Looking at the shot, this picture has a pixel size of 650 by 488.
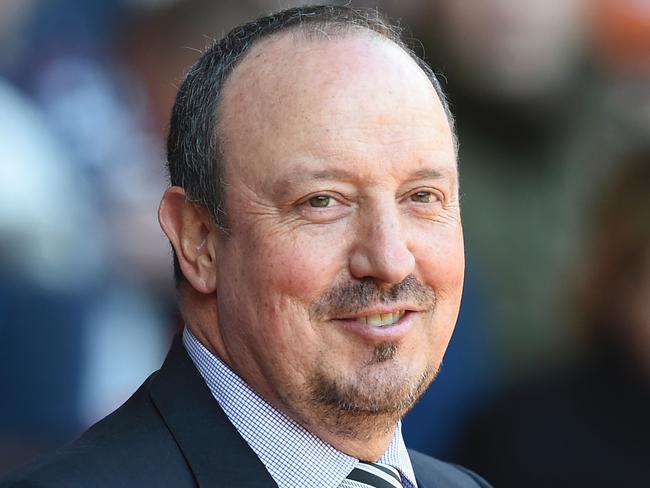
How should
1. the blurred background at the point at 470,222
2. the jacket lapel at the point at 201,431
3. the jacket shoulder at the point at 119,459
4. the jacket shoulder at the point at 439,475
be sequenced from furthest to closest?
the blurred background at the point at 470,222, the jacket shoulder at the point at 439,475, the jacket lapel at the point at 201,431, the jacket shoulder at the point at 119,459

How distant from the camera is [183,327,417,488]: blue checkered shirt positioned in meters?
3.37

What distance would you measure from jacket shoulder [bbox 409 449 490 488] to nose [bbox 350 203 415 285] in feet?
2.63

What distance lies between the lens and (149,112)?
22.0 feet

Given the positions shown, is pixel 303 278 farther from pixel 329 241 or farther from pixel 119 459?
pixel 119 459

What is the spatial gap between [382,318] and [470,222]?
342cm

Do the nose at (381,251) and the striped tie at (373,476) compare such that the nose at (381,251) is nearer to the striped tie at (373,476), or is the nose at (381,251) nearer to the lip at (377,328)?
the lip at (377,328)

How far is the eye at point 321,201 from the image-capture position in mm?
3410

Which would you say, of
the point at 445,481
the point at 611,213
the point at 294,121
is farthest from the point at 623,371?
the point at 294,121

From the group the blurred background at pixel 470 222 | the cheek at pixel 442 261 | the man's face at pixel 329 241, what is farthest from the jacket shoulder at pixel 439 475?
the blurred background at pixel 470 222

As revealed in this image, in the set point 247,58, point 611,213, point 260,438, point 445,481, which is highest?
point 247,58

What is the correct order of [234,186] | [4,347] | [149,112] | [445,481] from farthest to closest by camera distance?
[149,112] < [4,347] < [445,481] < [234,186]

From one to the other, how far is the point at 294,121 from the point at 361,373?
2.14ft

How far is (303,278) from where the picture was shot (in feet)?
11.0

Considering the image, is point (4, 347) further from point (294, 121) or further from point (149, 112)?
point (294, 121)
